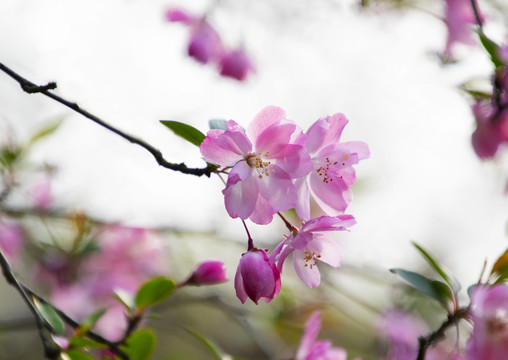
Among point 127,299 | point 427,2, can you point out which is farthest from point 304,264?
point 427,2

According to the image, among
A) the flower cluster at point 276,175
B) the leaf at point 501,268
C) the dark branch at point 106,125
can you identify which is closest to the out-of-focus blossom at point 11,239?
the dark branch at point 106,125

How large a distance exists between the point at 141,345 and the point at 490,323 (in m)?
0.64

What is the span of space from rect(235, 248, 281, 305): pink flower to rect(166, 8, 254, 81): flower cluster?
147cm

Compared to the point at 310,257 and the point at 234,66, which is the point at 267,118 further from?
the point at 234,66

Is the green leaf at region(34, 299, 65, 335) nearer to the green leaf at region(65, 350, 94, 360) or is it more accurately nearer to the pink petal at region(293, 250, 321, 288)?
the green leaf at region(65, 350, 94, 360)

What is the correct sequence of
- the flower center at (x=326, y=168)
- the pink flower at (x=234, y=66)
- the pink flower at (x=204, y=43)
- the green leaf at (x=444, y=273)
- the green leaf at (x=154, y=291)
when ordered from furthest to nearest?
the pink flower at (x=234, y=66)
the pink flower at (x=204, y=43)
the green leaf at (x=154, y=291)
the green leaf at (x=444, y=273)
the flower center at (x=326, y=168)

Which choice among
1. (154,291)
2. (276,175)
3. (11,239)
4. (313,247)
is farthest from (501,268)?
(11,239)

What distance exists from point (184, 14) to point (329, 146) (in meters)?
1.50

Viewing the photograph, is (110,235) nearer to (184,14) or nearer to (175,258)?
(175,258)

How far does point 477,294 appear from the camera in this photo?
938mm

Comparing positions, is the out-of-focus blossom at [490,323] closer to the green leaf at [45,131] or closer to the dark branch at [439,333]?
the dark branch at [439,333]

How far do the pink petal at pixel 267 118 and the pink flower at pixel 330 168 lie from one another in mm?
56

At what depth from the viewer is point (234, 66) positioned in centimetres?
235

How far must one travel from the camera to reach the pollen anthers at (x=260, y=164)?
93cm
